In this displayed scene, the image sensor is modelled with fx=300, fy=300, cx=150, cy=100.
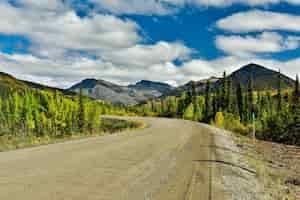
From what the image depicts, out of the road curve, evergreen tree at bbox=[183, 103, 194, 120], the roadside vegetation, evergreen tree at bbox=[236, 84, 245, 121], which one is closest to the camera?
the road curve

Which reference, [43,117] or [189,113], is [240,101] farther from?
[43,117]

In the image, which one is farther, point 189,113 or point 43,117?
point 43,117

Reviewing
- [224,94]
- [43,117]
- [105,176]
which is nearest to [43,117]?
[43,117]

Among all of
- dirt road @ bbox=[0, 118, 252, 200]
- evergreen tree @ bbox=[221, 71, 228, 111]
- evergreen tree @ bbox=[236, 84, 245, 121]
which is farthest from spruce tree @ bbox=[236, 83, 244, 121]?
dirt road @ bbox=[0, 118, 252, 200]

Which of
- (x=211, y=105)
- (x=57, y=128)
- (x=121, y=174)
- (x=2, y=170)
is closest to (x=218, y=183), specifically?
(x=121, y=174)

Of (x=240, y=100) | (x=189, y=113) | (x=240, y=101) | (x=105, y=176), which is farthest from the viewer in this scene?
(x=189, y=113)

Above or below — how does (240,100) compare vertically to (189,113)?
above

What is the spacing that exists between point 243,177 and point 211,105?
288 ft

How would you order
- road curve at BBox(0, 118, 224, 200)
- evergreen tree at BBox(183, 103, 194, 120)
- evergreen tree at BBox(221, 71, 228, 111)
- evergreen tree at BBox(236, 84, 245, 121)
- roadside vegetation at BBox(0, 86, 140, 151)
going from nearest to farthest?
road curve at BBox(0, 118, 224, 200) < evergreen tree at BBox(221, 71, 228, 111) < roadside vegetation at BBox(0, 86, 140, 151) < evergreen tree at BBox(236, 84, 245, 121) < evergreen tree at BBox(183, 103, 194, 120)

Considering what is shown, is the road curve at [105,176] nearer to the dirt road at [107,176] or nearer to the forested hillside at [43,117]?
the dirt road at [107,176]

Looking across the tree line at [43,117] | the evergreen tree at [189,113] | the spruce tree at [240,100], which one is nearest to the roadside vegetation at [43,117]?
the tree line at [43,117]

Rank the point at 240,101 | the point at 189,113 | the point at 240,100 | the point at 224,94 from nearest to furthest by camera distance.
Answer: the point at 224,94
the point at 240,101
the point at 240,100
the point at 189,113

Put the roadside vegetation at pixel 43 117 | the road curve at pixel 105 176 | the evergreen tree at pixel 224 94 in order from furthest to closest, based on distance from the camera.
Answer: the roadside vegetation at pixel 43 117 < the evergreen tree at pixel 224 94 < the road curve at pixel 105 176

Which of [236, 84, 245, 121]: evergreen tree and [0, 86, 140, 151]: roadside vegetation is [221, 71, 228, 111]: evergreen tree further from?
[0, 86, 140, 151]: roadside vegetation
